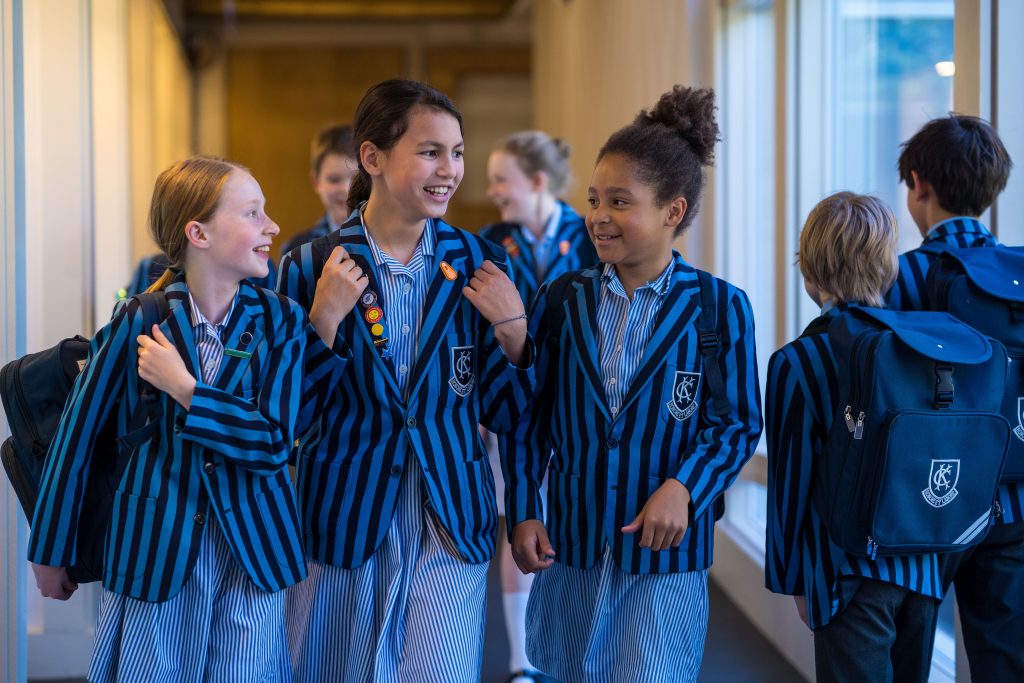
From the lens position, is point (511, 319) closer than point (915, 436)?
No

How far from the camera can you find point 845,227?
7.47 ft

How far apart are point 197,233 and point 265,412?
1.15ft

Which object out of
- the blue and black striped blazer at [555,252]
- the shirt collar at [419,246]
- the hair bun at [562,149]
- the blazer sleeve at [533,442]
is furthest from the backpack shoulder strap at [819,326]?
the hair bun at [562,149]

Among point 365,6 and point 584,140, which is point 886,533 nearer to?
point 584,140

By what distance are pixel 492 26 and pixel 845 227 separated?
27.6 ft

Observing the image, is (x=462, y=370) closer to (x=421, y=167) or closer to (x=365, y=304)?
(x=365, y=304)

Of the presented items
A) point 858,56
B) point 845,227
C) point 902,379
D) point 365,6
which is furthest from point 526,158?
point 365,6

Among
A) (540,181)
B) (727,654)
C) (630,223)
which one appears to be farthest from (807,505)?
(540,181)

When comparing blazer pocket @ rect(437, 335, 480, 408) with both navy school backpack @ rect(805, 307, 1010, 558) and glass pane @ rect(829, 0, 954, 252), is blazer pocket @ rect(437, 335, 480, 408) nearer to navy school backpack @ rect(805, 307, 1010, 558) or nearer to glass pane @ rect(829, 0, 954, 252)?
navy school backpack @ rect(805, 307, 1010, 558)

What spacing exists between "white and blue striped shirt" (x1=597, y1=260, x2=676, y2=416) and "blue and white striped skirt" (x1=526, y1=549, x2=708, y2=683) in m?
0.33

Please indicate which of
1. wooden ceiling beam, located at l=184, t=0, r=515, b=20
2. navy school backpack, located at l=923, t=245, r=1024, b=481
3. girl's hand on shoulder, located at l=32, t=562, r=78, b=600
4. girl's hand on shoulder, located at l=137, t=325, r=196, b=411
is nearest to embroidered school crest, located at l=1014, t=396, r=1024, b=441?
navy school backpack, located at l=923, t=245, r=1024, b=481

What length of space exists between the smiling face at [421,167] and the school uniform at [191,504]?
14.3 inches

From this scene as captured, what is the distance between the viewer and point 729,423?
7.25ft

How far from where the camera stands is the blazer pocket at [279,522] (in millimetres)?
1994
